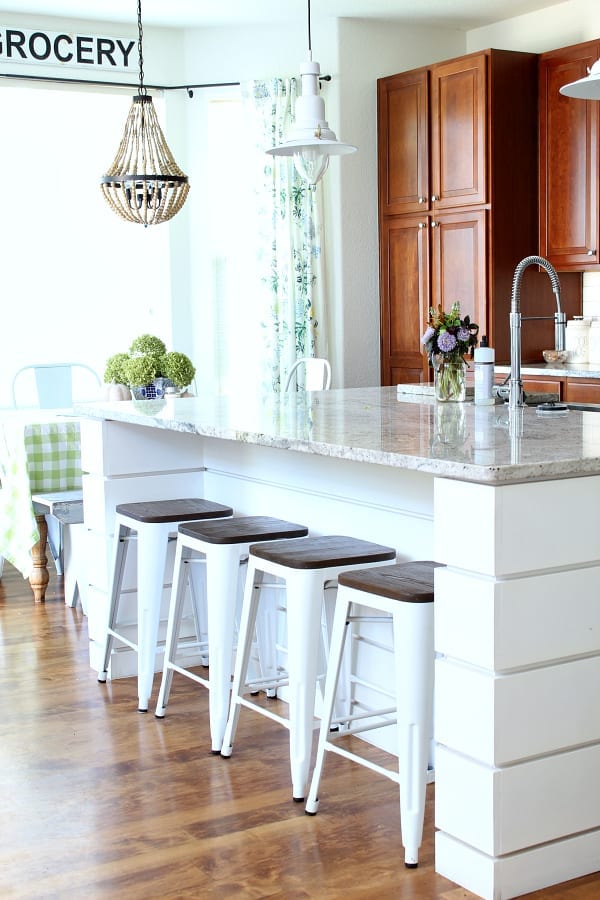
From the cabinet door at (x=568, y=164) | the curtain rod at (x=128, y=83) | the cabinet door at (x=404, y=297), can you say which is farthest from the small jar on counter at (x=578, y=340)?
the curtain rod at (x=128, y=83)

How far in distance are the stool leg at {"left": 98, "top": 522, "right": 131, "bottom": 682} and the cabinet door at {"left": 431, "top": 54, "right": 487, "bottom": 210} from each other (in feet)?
9.04

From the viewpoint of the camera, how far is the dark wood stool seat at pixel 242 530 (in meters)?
3.09

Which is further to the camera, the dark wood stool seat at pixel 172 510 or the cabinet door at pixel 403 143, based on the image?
the cabinet door at pixel 403 143

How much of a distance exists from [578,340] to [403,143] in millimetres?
1379

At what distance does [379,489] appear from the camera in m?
3.02

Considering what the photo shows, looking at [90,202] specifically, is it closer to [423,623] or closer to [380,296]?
[380,296]

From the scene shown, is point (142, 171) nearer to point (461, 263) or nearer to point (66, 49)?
point (461, 263)

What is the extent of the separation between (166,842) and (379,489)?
1051 mm

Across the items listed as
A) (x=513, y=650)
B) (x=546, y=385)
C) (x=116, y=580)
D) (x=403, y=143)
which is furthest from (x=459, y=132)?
(x=513, y=650)

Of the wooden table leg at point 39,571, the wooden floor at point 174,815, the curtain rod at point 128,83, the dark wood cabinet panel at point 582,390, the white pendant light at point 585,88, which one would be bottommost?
the wooden floor at point 174,815

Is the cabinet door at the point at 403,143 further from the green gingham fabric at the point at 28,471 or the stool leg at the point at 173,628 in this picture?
the stool leg at the point at 173,628

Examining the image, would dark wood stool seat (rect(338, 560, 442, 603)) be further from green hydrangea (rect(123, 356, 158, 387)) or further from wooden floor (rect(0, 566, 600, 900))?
green hydrangea (rect(123, 356, 158, 387))

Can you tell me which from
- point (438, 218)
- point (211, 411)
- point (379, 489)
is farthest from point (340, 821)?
point (438, 218)

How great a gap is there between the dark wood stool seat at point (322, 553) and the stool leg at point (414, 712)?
34cm
